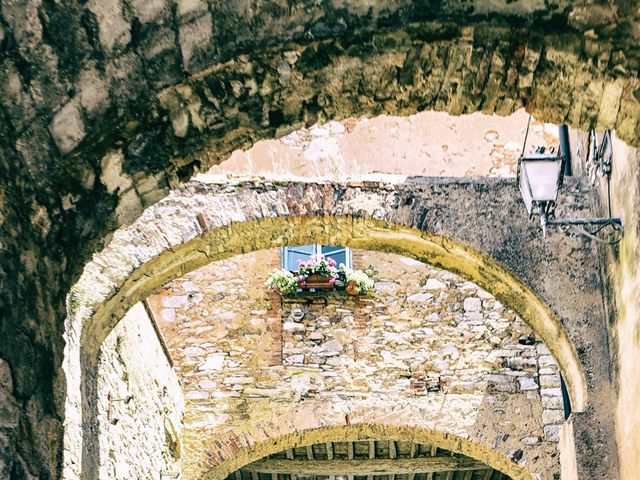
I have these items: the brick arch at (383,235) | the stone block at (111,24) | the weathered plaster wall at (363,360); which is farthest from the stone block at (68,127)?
the weathered plaster wall at (363,360)

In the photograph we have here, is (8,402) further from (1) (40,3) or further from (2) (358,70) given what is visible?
(2) (358,70)

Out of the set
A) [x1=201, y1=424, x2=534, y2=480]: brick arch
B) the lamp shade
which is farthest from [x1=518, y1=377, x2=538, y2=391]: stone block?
the lamp shade

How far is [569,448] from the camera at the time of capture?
5332 mm

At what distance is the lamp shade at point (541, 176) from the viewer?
4.93 metres

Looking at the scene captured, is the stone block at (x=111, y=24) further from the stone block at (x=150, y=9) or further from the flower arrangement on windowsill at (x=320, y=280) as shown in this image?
the flower arrangement on windowsill at (x=320, y=280)

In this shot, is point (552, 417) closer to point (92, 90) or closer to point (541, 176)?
point (541, 176)

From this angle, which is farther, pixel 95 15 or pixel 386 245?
pixel 386 245

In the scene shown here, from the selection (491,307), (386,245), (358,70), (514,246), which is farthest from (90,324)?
(491,307)

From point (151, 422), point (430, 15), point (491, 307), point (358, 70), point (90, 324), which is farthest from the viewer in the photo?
point (491, 307)

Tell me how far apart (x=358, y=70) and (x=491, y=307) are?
614 centimetres

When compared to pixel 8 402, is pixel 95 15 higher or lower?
higher

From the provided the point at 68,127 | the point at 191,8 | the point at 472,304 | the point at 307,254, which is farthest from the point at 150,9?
the point at 307,254

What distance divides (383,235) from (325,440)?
3114 millimetres

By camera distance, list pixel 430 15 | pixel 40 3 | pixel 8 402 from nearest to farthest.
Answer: pixel 8 402 → pixel 40 3 → pixel 430 15
